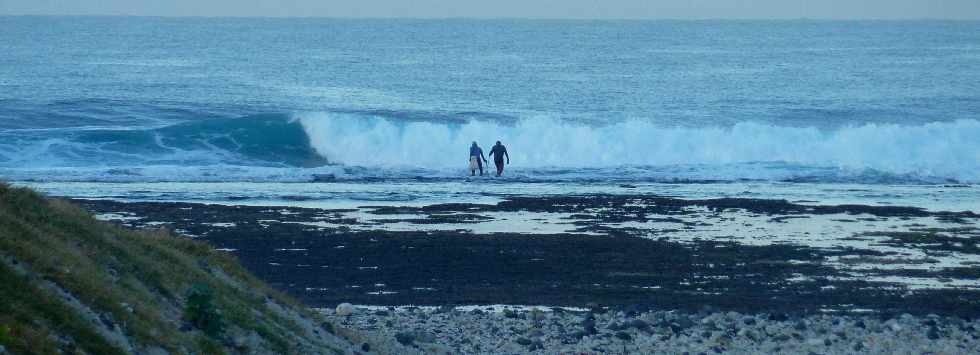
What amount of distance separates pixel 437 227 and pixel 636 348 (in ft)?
32.0

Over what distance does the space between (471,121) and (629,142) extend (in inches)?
292

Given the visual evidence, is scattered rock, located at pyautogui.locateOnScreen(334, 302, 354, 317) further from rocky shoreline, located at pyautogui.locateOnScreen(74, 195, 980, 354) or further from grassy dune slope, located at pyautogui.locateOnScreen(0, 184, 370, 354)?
grassy dune slope, located at pyautogui.locateOnScreen(0, 184, 370, 354)

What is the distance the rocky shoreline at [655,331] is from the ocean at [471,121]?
1304 cm

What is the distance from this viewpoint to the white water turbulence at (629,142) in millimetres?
43375

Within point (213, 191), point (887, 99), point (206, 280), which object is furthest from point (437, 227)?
point (887, 99)

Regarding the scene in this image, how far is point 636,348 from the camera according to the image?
46.3 feet

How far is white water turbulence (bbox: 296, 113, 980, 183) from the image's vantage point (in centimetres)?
4338

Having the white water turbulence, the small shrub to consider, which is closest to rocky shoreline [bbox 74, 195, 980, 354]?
the small shrub

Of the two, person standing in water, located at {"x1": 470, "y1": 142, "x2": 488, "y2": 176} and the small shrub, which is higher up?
the small shrub

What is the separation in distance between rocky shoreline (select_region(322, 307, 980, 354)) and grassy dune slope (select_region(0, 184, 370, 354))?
1.87 meters

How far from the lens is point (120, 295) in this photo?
973 centimetres

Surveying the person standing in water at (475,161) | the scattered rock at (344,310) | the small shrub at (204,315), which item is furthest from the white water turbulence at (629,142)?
the small shrub at (204,315)

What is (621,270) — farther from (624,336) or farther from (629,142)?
(629,142)

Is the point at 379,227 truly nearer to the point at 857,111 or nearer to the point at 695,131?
the point at 695,131
